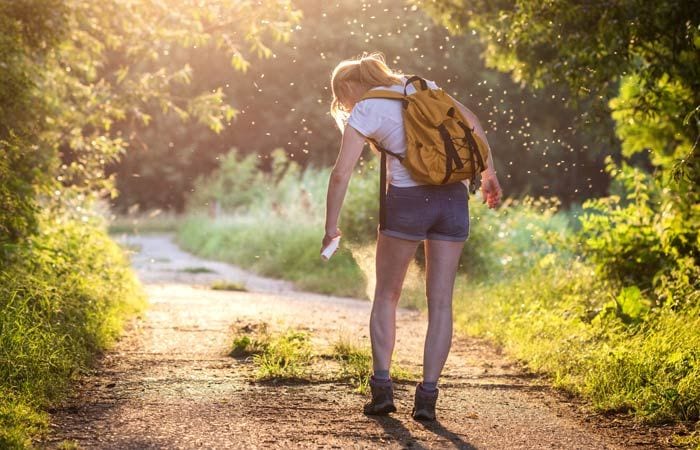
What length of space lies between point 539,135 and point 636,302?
26070 millimetres

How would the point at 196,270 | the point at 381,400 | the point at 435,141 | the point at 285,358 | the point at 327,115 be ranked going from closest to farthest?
1. the point at 435,141
2. the point at 381,400
3. the point at 285,358
4. the point at 196,270
5. the point at 327,115

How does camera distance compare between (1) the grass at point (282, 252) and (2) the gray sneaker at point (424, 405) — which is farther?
(1) the grass at point (282, 252)

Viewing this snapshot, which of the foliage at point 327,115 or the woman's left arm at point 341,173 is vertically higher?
the foliage at point 327,115

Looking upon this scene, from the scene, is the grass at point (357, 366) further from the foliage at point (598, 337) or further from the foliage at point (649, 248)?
the foliage at point (649, 248)

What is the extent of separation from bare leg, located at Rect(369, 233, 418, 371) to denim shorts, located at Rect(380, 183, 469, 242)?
0.32ft

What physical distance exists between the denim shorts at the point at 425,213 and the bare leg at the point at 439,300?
64 millimetres

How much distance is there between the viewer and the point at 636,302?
271 inches

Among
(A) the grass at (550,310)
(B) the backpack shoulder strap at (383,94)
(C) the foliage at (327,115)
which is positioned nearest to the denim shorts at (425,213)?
(B) the backpack shoulder strap at (383,94)

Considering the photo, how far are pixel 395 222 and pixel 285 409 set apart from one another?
114cm

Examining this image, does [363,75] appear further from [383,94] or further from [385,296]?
[385,296]

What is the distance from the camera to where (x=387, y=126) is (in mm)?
4641

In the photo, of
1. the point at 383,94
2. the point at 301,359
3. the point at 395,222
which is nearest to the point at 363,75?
the point at 383,94

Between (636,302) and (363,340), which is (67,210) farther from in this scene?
(636,302)

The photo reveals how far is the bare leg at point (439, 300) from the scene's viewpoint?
186 inches
